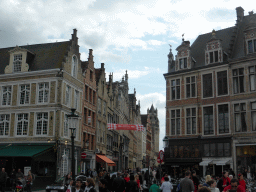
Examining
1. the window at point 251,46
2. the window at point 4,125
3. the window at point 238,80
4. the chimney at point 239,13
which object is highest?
the chimney at point 239,13

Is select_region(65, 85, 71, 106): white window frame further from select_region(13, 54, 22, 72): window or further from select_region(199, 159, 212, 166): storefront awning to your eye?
select_region(199, 159, 212, 166): storefront awning

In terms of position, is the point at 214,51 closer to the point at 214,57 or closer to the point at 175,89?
the point at 214,57

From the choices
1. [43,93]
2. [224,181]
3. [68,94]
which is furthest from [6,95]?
[224,181]

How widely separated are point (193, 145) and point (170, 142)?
8.51 feet

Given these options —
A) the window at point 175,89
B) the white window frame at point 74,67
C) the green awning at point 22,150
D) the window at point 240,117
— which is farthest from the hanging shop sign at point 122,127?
the window at point 240,117

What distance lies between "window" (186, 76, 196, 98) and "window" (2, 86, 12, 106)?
59.5ft

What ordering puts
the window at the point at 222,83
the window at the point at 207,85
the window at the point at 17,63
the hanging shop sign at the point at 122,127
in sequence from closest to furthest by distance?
1. the window at the point at 222,83
2. the window at the point at 207,85
3. the window at the point at 17,63
4. the hanging shop sign at the point at 122,127

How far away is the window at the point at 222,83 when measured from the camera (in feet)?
105

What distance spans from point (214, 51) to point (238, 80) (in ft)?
13.3

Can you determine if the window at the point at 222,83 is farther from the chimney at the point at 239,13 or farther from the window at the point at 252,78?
the chimney at the point at 239,13

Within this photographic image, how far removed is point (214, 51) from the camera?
109 ft

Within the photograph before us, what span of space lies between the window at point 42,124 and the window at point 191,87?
14554 mm

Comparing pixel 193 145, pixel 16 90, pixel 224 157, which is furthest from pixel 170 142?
pixel 16 90

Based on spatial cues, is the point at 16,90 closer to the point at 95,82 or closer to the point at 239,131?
the point at 95,82
